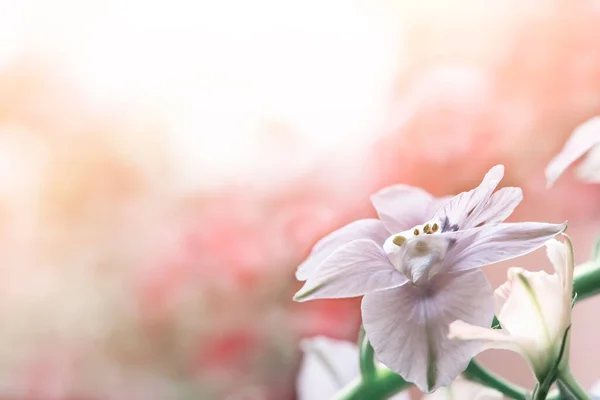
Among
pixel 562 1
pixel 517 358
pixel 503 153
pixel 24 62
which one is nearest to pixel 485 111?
pixel 503 153

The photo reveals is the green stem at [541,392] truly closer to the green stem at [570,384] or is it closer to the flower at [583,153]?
the green stem at [570,384]

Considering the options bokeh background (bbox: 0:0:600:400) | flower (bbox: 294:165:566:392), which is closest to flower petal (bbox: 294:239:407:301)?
flower (bbox: 294:165:566:392)

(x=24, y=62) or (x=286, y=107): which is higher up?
(x=24, y=62)

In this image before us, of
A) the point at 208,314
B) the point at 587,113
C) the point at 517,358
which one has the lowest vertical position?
the point at 517,358

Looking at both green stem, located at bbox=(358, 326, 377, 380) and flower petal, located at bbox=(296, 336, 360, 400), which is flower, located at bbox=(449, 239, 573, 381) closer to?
green stem, located at bbox=(358, 326, 377, 380)

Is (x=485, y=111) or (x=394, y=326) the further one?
(x=485, y=111)

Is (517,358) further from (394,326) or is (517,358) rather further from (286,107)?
(394,326)

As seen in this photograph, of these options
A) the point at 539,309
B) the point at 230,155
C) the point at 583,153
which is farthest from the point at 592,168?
the point at 230,155
